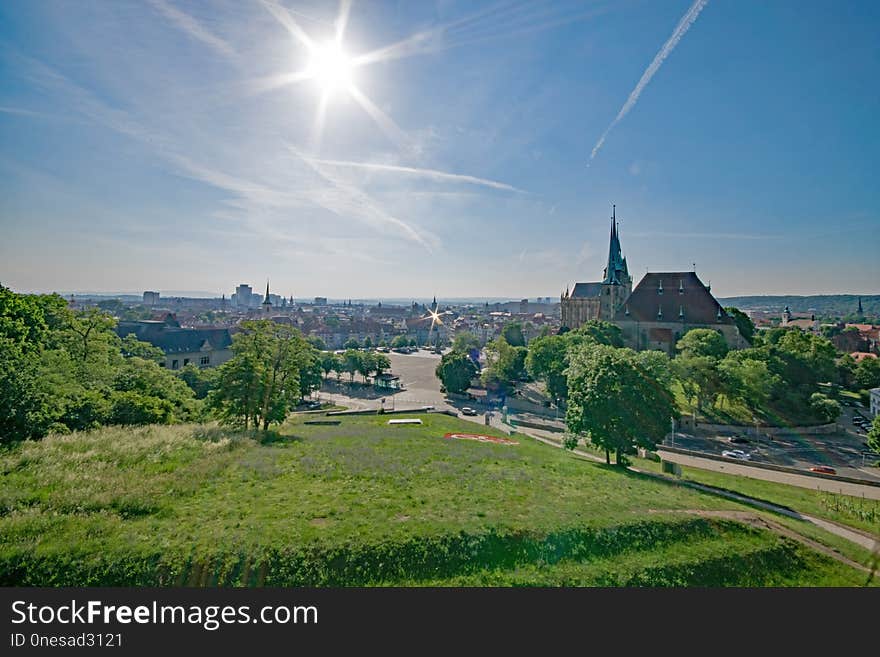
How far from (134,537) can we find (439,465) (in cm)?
828

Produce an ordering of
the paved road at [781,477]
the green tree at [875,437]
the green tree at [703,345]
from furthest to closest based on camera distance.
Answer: the green tree at [703,345] < the green tree at [875,437] < the paved road at [781,477]

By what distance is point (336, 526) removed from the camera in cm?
829

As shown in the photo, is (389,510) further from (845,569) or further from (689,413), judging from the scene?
(689,413)

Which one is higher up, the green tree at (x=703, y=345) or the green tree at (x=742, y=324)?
the green tree at (x=742, y=324)

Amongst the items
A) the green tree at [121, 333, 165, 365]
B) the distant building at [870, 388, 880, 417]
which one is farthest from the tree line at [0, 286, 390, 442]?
the distant building at [870, 388, 880, 417]

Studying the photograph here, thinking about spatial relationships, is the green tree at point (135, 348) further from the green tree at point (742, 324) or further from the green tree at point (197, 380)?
the green tree at point (742, 324)

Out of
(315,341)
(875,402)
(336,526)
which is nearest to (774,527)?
(336,526)

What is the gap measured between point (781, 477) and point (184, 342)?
64.6 m

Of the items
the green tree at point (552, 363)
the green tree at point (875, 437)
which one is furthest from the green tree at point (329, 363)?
the green tree at point (875, 437)

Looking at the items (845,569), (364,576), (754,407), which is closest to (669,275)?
(754,407)

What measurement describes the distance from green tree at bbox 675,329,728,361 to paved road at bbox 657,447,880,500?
51.5ft

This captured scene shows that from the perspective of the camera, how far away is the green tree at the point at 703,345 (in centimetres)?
3912

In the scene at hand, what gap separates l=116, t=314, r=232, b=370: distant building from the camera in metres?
54.0

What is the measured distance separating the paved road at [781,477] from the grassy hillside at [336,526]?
38.0 feet
